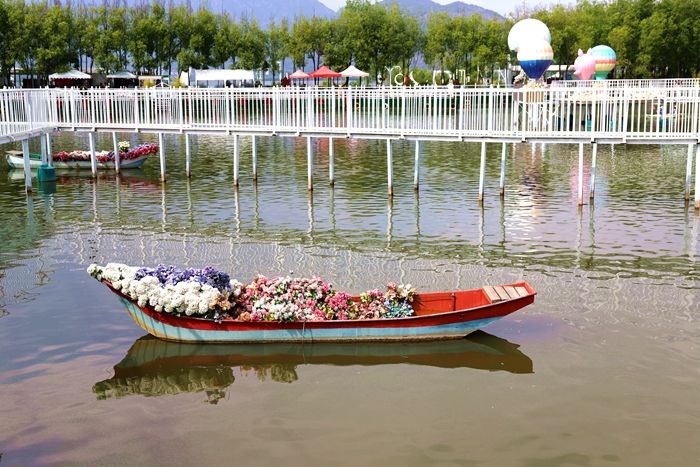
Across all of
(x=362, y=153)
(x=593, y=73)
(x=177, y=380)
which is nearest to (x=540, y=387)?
(x=177, y=380)

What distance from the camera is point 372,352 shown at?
1406cm

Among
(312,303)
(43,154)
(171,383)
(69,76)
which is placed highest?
(69,76)

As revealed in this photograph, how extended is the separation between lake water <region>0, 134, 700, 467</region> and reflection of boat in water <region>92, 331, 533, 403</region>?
4cm

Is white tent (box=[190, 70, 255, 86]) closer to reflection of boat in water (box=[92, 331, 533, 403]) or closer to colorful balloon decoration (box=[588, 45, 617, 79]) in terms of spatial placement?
colorful balloon decoration (box=[588, 45, 617, 79])

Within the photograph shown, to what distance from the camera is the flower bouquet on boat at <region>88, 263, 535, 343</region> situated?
1394 cm

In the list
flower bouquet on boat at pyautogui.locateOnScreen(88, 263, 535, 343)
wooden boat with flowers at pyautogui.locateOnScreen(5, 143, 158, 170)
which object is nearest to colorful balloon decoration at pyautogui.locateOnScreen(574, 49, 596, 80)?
wooden boat with flowers at pyautogui.locateOnScreen(5, 143, 158, 170)

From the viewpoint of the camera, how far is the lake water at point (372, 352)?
1102 cm

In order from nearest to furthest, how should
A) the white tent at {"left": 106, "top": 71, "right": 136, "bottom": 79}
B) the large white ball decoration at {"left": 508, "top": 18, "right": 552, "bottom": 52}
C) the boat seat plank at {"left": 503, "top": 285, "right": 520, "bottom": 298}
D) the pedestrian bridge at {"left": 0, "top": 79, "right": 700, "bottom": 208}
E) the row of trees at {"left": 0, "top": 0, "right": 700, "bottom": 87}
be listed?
the boat seat plank at {"left": 503, "top": 285, "right": 520, "bottom": 298} → the pedestrian bridge at {"left": 0, "top": 79, "right": 700, "bottom": 208} → the large white ball decoration at {"left": 508, "top": 18, "right": 552, "bottom": 52} → the row of trees at {"left": 0, "top": 0, "right": 700, "bottom": 87} → the white tent at {"left": 106, "top": 71, "right": 136, "bottom": 79}

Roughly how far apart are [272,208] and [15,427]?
642 inches

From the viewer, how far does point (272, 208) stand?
89.4 feet

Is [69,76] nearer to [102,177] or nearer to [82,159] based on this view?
[82,159]

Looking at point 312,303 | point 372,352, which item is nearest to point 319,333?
point 312,303

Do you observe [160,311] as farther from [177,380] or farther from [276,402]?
[276,402]

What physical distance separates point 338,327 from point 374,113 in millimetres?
14300
